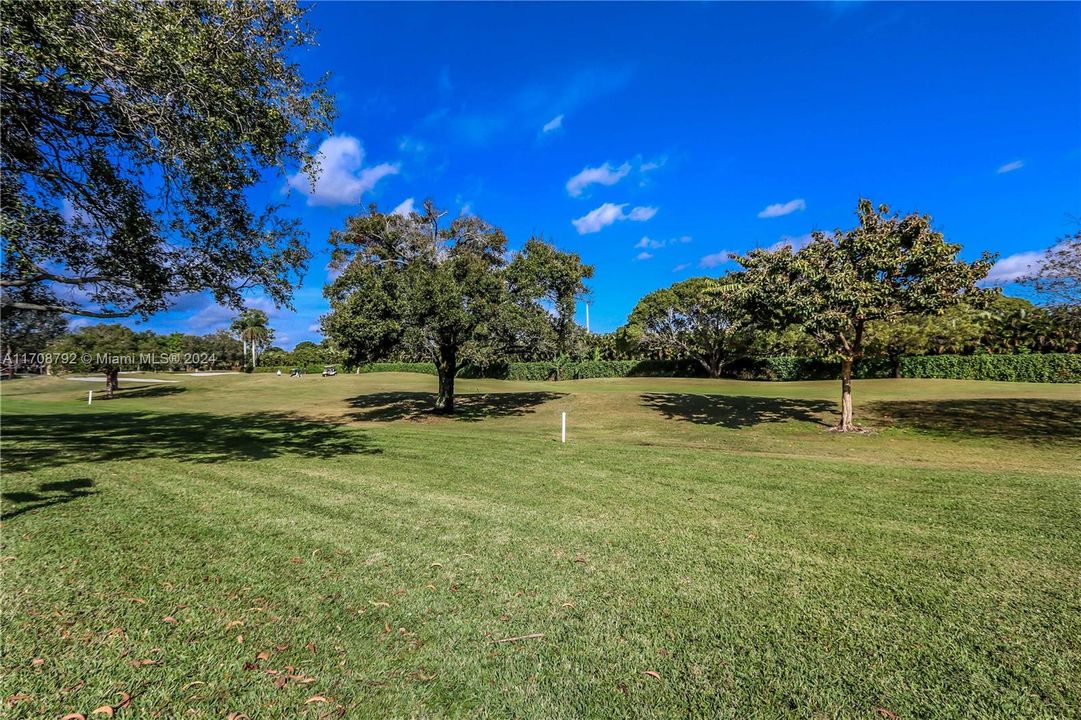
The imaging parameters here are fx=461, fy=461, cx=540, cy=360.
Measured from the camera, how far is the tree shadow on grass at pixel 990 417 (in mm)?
14516

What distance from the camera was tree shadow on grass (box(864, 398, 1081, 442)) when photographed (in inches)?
571

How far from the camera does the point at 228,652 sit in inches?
126

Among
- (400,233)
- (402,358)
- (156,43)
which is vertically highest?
(400,233)

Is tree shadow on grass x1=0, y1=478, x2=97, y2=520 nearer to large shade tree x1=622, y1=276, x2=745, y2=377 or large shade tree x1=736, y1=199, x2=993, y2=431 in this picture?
large shade tree x1=736, y1=199, x2=993, y2=431

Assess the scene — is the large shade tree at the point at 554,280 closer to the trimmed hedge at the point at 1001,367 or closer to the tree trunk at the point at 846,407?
the tree trunk at the point at 846,407

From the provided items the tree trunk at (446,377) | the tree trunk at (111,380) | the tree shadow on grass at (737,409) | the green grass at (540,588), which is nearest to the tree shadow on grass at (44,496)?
the green grass at (540,588)

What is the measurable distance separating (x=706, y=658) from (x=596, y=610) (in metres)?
0.95

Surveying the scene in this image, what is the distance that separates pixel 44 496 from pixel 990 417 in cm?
2620

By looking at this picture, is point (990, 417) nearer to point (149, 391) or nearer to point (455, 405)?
point (455, 405)

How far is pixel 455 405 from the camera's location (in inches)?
1073

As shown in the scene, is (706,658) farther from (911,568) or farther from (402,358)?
(402,358)

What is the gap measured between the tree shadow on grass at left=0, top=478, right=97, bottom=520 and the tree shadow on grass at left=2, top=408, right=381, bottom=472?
2.09 metres

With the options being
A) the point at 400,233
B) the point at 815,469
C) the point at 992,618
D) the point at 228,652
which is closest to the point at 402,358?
the point at 400,233

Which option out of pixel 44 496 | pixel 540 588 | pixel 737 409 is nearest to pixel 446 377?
pixel 737 409
